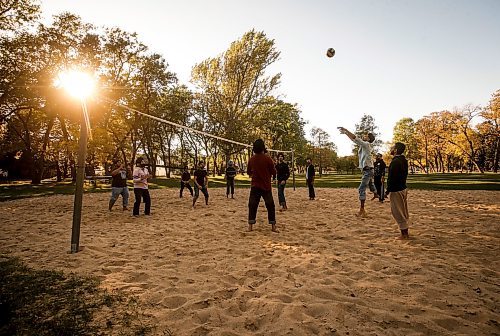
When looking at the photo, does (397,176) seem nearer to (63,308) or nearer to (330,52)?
(63,308)

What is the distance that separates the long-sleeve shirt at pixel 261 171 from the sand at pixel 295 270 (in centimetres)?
117

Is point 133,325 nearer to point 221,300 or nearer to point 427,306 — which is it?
point 221,300

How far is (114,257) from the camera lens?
15.5ft

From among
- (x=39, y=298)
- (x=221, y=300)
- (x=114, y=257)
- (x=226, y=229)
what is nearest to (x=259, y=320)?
(x=221, y=300)

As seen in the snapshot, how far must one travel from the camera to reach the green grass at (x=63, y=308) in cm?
252

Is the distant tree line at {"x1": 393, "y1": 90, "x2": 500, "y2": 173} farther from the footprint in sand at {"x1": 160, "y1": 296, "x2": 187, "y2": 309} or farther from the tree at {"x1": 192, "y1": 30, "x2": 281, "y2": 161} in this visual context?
the footprint in sand at {"x1": 160, "y1": 296, "x2": 187, "y2": 309}

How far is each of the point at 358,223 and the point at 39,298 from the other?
6.69 metres

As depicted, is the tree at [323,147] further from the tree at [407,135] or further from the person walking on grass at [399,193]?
the person walking on grass at [399,193]

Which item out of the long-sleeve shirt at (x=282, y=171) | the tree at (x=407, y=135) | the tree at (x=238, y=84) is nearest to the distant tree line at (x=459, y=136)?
the tree at (x=407, y=135)

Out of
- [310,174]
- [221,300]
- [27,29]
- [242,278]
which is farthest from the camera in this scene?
[27,29]

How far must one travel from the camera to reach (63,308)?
290cm

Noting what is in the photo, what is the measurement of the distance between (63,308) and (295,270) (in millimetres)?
2928

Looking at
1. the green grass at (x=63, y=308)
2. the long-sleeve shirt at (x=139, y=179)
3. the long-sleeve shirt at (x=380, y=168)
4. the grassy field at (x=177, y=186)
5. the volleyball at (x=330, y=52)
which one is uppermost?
the volleyball at (x=330, y=52)

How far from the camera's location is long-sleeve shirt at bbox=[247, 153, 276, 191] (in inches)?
256
